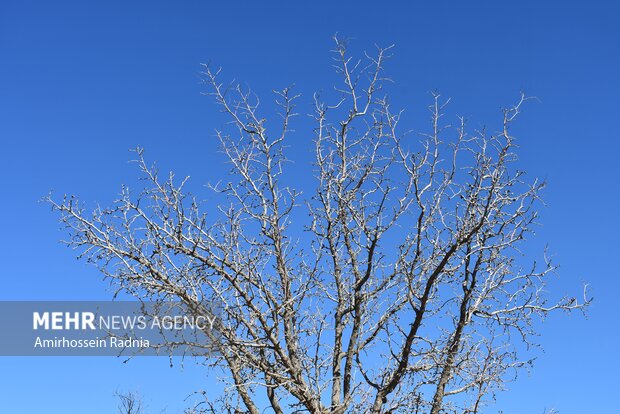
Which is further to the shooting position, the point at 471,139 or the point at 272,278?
the point at 272,278

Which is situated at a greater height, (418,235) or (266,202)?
(266,202)

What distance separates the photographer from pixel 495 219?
320 inches

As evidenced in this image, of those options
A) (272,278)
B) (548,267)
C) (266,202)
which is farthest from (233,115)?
(548,267)

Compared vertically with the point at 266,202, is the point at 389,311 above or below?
below

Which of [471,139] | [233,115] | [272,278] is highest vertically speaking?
[233,115]

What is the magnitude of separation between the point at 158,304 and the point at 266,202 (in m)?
1.56

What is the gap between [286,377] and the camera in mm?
8398

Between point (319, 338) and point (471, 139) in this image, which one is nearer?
point (471, 139)

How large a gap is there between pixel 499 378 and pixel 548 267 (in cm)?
127

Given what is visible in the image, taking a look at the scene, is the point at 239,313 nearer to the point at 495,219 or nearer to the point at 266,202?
the point at 266,202

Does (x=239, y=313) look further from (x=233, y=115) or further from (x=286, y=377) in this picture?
(x=233, y=115)

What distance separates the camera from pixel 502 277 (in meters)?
9.08

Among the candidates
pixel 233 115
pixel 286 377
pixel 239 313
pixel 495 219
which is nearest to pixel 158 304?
pixel 239 313

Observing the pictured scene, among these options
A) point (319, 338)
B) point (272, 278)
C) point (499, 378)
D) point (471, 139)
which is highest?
point (471, 139)
